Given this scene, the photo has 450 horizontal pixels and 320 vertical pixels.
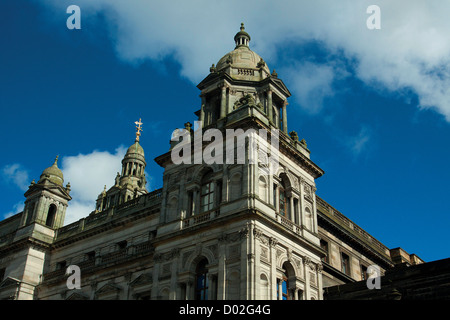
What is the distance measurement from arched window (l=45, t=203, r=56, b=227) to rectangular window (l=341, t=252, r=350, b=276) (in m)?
23.8

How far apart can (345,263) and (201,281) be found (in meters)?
14.3

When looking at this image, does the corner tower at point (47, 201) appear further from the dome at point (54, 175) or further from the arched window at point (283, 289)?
the arched window at point (283, 289)

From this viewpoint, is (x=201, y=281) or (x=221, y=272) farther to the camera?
(x=201, y=281)

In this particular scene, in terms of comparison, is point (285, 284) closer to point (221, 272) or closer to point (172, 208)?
point (221, 272)

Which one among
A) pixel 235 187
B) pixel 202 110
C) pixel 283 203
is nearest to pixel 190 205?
pixel 235 187

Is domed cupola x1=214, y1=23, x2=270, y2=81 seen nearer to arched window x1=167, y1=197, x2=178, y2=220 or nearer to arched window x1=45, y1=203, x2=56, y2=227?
arched window x1=167, y1=197, x2=178, y2=220

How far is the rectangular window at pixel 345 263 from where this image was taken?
1609 inches

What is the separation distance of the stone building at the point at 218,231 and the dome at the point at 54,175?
261 mm

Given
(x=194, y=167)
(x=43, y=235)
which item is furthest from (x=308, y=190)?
(x=43, y=235)

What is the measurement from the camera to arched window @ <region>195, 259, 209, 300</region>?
1217 inches

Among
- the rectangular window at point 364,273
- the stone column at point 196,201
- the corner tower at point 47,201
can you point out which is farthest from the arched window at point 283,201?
the corner tower at point 47,201

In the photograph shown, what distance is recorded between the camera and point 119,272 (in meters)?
37.1

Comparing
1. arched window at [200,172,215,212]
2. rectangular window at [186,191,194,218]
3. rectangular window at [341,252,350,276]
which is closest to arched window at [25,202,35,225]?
rectangular window at [186,191,194,218]

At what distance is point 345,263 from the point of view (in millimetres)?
41406
